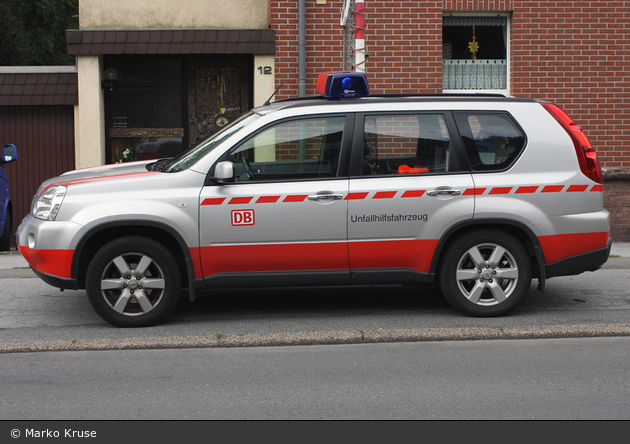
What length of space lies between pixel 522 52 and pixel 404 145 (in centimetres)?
670

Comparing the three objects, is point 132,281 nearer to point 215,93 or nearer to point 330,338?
point 330,338

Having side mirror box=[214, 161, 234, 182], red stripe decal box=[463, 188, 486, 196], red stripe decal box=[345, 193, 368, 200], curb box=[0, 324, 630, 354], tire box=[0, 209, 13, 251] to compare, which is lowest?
curb box=[0, 324, 630, 354]

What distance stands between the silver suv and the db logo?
0.05 ft

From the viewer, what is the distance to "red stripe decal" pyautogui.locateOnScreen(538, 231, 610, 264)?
585cm

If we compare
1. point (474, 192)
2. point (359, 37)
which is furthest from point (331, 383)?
point (359, 37)

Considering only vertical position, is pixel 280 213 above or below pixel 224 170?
below

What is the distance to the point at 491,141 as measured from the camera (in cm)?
590

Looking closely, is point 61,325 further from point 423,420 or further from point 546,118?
point 546,118

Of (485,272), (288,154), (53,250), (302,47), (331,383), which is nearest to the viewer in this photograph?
(331,383)

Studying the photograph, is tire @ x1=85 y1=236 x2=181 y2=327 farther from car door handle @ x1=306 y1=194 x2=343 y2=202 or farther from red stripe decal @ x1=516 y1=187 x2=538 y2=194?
red stripe decal @ x1=516 y1=187 x2=538 y2=194

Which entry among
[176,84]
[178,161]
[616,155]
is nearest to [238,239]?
[178,161]

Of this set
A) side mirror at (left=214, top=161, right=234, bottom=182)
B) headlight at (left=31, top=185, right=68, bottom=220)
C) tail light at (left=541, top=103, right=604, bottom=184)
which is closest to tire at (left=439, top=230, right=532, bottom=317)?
tail light at (left=541, top=103, right=604, bottom=184)

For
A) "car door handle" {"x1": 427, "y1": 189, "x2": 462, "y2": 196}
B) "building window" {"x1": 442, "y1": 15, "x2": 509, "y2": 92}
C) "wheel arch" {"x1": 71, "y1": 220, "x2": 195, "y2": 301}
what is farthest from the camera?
"building window" {"x1": 442, "y1": 15, "x2": 509, "y2": 92}

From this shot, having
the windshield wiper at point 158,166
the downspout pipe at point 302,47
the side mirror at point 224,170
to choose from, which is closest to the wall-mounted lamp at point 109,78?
the downspout pipe at point 302,47
